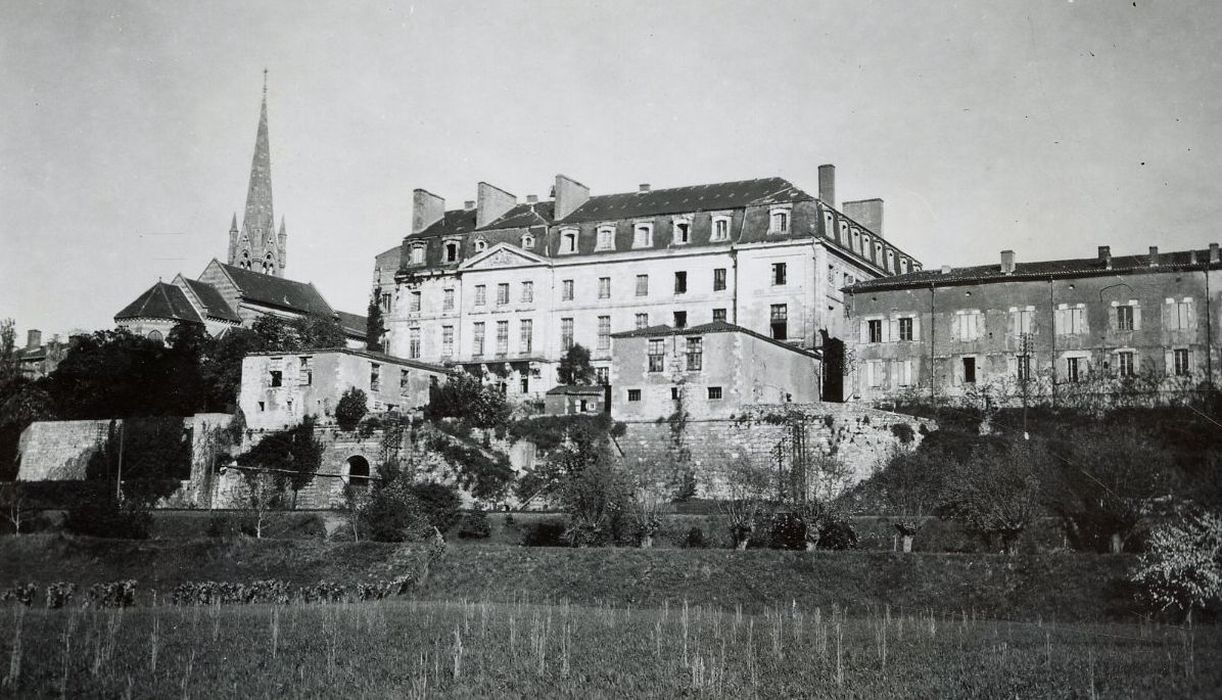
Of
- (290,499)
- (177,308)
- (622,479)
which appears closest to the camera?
(622,479)

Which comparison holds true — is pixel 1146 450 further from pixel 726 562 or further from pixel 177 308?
pixel 177 308

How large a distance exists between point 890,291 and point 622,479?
1905 cm

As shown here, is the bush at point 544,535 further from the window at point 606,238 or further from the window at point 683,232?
the window at point 606,238

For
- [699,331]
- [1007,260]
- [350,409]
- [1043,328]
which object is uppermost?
[1007,260]

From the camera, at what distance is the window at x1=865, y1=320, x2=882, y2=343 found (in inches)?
2073

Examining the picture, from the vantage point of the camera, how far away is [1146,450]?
35656 millimetres

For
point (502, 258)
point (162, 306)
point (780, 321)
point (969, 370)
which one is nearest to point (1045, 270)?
point (969, 370)

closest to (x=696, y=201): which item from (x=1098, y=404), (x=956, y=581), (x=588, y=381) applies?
(x=588, y=381)

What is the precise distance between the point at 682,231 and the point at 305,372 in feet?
65.1

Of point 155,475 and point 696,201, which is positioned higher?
point 696,201

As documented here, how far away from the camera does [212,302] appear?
74.6 meters

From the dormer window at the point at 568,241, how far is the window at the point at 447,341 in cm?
732

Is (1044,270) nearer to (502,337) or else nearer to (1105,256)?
(1105,256)

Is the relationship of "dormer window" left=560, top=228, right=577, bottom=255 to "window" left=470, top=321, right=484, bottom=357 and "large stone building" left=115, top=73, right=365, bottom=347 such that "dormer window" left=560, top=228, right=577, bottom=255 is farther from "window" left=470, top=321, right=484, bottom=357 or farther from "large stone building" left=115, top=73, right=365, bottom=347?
"large stone building" left=115, top=73, right=365, bottom=347
